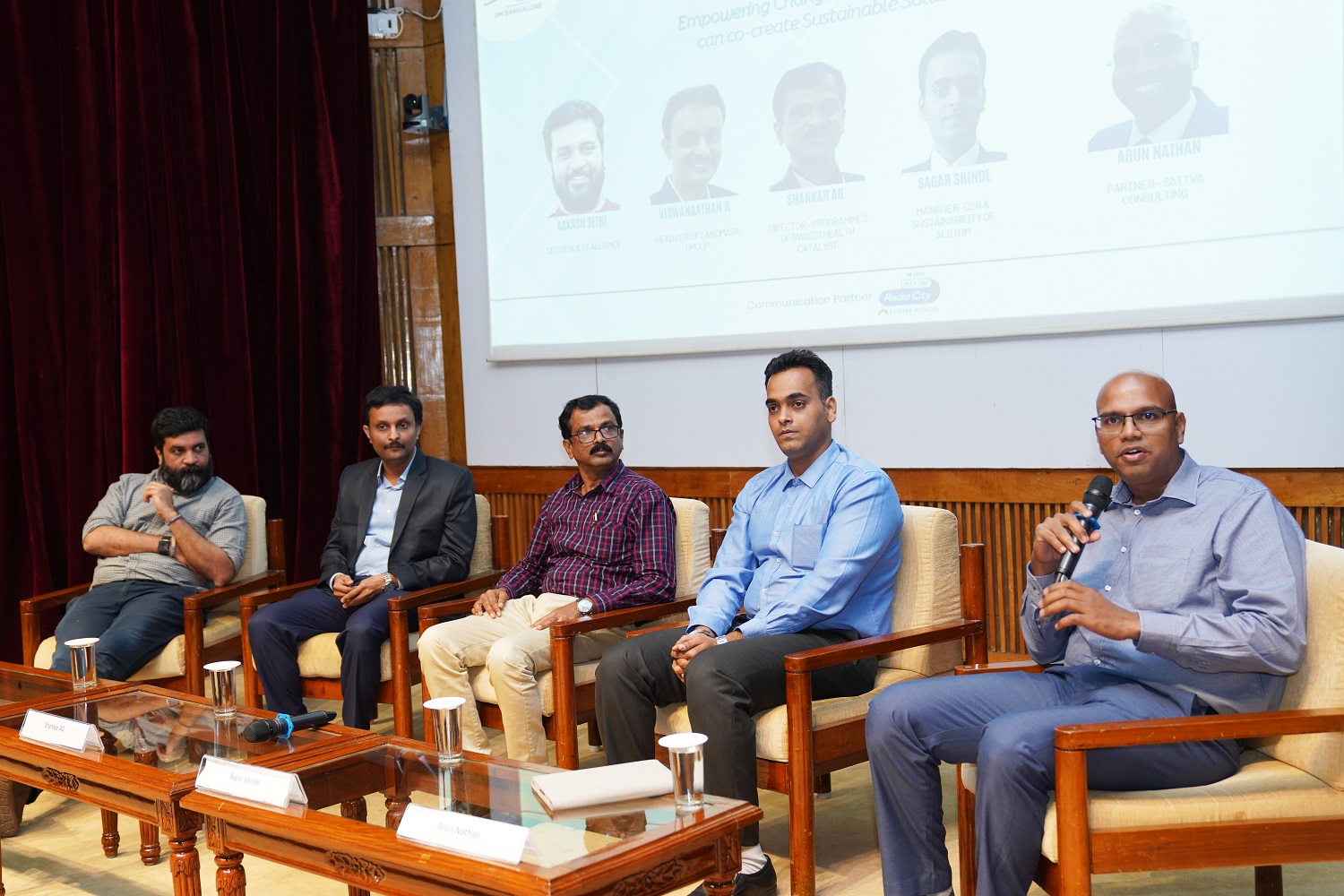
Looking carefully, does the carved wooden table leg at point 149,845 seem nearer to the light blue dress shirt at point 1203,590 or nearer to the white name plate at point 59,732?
the white name plate at point 59,732

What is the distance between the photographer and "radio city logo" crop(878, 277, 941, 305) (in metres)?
3.96

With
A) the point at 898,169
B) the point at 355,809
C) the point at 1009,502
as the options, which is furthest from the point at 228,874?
the point at 898,169

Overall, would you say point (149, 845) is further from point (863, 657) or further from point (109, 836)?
point (863, 657)

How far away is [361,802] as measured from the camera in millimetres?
2125

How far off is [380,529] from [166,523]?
728mm

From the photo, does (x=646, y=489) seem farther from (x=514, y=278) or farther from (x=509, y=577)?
(x=514, y=278)

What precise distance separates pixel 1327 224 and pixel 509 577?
2.53 metres

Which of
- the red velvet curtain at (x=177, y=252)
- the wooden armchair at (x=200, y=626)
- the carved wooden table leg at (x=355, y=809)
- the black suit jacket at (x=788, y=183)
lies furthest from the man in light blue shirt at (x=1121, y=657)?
the red velvet curtain at (x=177, y=252)

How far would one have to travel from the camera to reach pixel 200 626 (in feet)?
11.7

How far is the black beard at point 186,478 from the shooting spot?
3.96 m

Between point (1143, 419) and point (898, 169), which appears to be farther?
point (898, 169)

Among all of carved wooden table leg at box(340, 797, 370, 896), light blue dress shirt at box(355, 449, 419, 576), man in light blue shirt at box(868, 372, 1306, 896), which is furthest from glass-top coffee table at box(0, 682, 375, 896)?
man in light blue shirt at box(868, 372, 1306, 896)

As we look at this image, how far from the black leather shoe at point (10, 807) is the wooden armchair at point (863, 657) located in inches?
71.8

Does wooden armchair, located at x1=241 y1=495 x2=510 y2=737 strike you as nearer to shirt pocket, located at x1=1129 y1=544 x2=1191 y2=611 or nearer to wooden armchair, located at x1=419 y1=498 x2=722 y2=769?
wooden armchair, located at x1=419 y1=498 x2=722 y2=769
